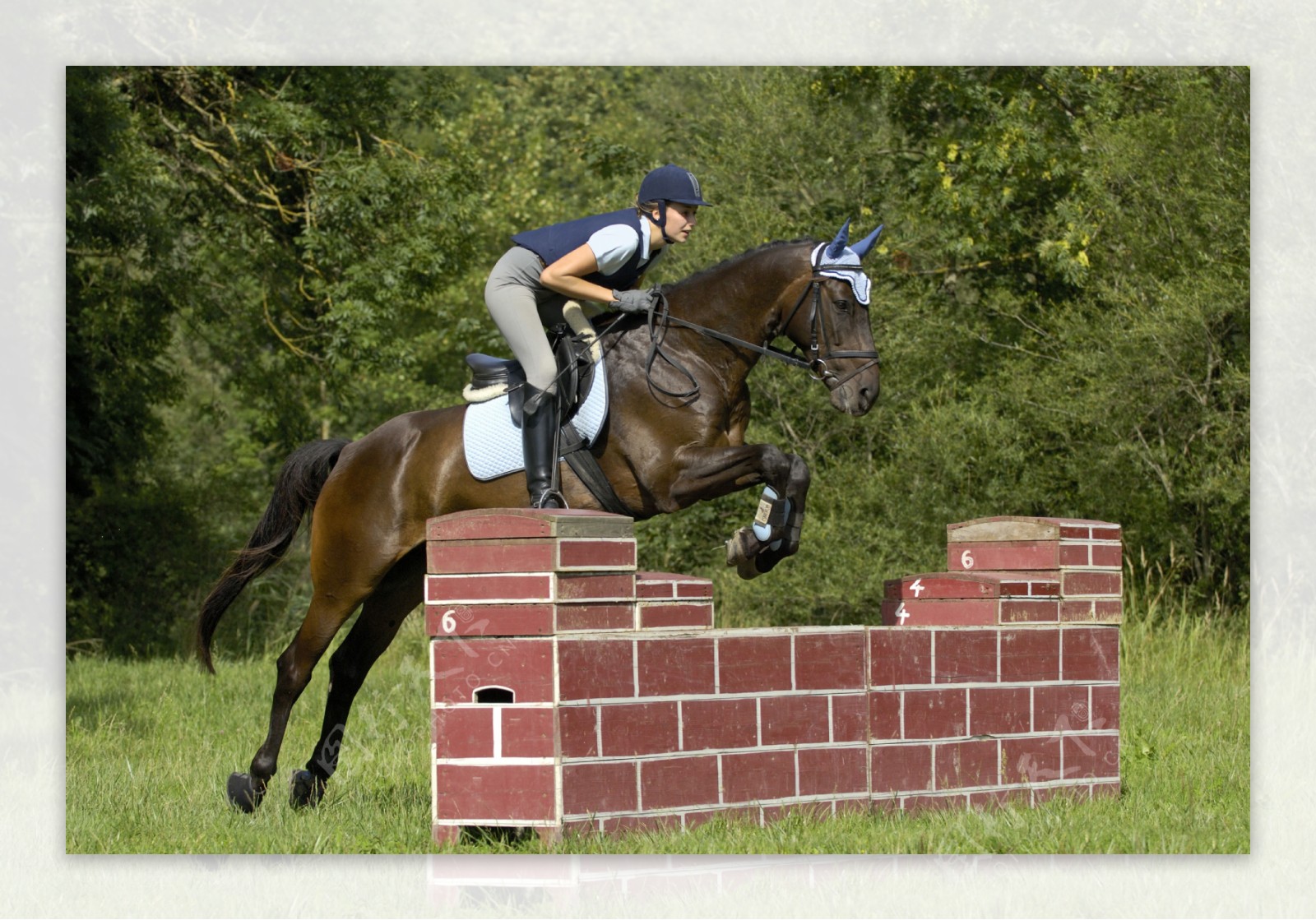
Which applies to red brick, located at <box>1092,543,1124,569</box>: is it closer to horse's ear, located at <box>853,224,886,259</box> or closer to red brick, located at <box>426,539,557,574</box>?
horse's ear, located at <box>853,224,886,259</box>

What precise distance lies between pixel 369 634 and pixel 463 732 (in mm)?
2054

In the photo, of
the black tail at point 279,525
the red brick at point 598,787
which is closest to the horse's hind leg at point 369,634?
the black tail at point 279,525

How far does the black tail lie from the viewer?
22.1ft

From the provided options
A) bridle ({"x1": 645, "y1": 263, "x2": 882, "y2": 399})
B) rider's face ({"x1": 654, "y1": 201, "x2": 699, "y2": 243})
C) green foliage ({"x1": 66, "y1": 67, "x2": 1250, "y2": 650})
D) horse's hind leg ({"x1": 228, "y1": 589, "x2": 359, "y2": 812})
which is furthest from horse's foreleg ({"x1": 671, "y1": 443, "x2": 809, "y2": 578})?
green foliage ({"x1": 66, "y1": 67, "x2": 1250, "y2": 650})

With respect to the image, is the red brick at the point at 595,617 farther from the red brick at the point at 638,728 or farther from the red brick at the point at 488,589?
the red brick at the point at 638,728

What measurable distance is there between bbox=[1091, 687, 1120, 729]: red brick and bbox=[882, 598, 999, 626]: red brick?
578mm

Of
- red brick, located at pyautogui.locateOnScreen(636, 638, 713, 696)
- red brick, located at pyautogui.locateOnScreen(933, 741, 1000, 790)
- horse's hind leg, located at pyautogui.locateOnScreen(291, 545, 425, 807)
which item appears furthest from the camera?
horse's hind leg, located at pyautogui.locateOnScreen(291, 545, 425, 807)

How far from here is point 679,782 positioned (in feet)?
15.6

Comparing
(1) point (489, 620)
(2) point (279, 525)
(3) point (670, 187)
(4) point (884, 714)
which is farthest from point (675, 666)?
Answer: (2) point (279, 525)

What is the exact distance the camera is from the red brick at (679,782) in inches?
184

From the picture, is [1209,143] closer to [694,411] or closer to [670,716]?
[694,411]

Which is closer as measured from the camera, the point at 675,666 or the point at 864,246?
the point at 675,666

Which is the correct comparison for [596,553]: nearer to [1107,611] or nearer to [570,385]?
[570,385]

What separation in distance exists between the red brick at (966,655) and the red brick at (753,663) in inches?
27.0
